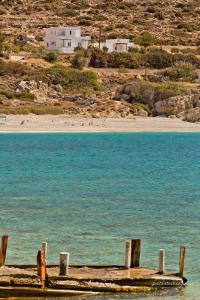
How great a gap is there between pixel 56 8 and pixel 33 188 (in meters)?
114

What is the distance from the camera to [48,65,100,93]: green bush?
93738mm

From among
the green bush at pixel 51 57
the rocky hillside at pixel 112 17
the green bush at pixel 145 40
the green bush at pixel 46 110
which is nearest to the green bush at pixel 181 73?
the green bush at pixel 51 57

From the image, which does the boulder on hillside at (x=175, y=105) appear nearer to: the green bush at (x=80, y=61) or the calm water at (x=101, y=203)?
the green bush at (x=80, y=61)

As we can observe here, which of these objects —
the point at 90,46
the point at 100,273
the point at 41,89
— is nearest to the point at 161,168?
the point at 100,273

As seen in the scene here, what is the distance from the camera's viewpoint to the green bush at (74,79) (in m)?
93.7

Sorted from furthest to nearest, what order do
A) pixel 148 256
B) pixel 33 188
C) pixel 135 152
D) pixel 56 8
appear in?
pixel 56 8 → pixel 135 152 → pixel 33 188 → pixel 148 256

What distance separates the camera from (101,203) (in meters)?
33.4

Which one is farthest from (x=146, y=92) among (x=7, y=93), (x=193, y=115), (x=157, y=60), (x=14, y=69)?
(x=157, y=60)

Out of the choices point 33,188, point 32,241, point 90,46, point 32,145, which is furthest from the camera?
point 90,46

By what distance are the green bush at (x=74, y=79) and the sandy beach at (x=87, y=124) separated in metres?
11.6

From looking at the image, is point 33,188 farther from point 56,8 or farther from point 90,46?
point 56,8

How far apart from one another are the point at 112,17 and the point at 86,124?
6400 cm

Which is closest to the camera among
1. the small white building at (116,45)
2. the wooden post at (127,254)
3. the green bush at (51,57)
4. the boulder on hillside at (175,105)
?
the wooden post at (127,254)

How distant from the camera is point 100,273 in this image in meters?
19.8
